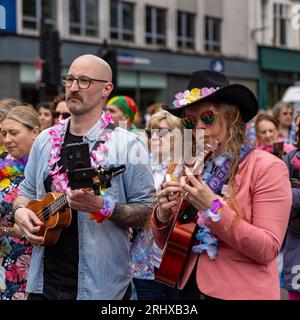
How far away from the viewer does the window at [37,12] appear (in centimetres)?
2109

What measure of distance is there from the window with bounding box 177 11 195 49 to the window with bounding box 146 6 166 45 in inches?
39.0

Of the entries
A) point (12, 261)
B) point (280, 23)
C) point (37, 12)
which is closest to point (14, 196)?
point (12, 261)

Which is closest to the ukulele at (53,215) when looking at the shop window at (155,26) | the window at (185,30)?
the shop window at (155,26)

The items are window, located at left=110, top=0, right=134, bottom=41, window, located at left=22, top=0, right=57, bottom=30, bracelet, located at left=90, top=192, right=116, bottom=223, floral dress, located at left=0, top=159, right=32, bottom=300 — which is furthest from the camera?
window, located at left=110, top=0, right=134, bottom=41

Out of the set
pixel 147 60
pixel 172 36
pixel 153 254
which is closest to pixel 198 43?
pixel 172 36

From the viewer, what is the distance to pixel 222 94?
2834 mm

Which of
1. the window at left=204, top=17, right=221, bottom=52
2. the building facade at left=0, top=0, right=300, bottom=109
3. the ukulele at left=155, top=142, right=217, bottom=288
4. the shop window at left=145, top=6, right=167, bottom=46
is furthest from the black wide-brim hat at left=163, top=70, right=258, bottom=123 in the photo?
the window at left=204, top=17, right=221, bottom=52

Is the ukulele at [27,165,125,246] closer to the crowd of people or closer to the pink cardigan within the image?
the crowd of people

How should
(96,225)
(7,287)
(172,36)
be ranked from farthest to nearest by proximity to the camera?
1. (172,36)
2. (7,287)
3. (96,225)

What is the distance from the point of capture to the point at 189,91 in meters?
3.00

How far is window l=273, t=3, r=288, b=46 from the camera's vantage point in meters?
30.6

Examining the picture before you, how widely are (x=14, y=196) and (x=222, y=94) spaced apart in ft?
6.38

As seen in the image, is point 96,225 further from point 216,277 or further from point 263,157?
point 263,157
